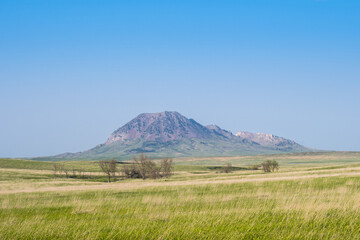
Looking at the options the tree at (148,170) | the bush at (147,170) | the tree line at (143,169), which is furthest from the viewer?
the tree line at (143,169)

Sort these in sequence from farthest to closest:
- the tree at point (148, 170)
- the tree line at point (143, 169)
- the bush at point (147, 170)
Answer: the tree line at point (143, 169)
the bush at point (147, 170)
the tree at point (148, 170)

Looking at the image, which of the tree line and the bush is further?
the tree line

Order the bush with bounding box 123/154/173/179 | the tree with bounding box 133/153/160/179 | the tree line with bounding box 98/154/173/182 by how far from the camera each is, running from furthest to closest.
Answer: the tree line with bounding box 98/154/173/182
the bush with bounding box 123/154/173/179
the tree with bounding box 133/153/160/179

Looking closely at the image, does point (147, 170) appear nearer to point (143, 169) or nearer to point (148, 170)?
point (148, 170)

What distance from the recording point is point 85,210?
704 inches

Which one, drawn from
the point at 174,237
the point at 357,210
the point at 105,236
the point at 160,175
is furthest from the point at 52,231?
the point at 160,175

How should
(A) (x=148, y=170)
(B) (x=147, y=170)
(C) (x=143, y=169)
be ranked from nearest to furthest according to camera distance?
(C) (x=143, y=169)
(A) (x=148, y=170)
(B) (x=147, y=170)

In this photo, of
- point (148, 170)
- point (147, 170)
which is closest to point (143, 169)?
point (147, 170)

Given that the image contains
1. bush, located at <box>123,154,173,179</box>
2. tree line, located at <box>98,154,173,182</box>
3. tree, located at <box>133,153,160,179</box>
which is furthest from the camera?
tree line, located at <box>98,154,173,182</box>

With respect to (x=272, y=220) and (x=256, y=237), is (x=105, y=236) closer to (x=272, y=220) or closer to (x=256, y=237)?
(x=256, y=237)

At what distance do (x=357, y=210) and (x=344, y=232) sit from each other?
3.68 metres

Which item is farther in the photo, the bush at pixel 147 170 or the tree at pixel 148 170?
the bush at pixel 147 170

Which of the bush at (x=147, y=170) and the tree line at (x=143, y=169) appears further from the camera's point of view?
the tree line at (x=143, y=169)

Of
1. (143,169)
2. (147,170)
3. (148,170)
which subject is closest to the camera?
(143,169)
